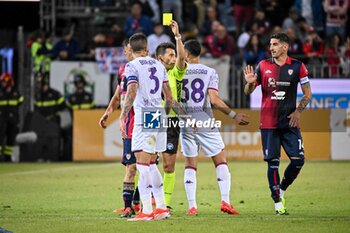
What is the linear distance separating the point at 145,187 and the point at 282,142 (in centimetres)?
246

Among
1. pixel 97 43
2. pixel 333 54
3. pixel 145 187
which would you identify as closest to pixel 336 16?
pixel 333 54

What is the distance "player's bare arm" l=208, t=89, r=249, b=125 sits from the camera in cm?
1381

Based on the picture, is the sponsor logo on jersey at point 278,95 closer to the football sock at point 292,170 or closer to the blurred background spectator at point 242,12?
the football sock at point 292,170

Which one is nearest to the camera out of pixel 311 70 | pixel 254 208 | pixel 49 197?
pixel 254 208

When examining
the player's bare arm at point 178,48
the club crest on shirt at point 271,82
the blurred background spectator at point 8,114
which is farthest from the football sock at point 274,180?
the blurred background spectator at point 8,114

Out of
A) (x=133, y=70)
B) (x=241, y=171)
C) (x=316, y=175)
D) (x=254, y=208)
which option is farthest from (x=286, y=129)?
(x=241, y=171)

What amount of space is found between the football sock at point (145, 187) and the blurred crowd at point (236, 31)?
14814mm

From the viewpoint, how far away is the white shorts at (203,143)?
1488cm

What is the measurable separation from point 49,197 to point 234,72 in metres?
11.3

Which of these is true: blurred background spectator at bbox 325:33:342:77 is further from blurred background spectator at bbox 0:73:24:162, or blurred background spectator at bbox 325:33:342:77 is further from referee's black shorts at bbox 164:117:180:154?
referee's black shorts at bbox 164:117:180:154

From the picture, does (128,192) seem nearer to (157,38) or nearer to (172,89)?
(172,89)

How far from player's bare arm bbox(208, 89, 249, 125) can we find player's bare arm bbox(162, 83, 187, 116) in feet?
1.60

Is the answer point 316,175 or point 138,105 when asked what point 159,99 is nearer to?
point 138,105

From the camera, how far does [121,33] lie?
29.7 meters
